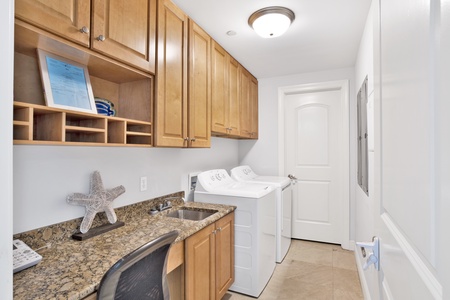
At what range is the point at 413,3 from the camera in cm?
48

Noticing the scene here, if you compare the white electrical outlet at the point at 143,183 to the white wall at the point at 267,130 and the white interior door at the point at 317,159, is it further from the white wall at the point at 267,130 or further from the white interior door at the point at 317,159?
the white interior door at the point at 317,159

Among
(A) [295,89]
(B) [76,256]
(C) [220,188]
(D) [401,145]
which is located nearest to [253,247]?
(C) [220,188]

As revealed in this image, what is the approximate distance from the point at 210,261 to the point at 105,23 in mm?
1656

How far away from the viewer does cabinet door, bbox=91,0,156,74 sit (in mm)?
1195

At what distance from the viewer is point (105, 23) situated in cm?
123

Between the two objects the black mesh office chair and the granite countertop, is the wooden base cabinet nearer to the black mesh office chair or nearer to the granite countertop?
the granite countertop

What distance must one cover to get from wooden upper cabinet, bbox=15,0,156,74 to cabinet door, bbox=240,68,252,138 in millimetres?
1619

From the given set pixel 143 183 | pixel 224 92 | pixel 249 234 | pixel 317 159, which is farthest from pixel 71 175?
pixel 317 159

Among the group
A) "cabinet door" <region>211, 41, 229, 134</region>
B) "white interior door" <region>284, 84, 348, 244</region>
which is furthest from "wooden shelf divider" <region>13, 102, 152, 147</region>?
"white interior door" <region>284, 84, 348, 244</region>

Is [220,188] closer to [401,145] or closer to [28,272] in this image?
[28,272]
